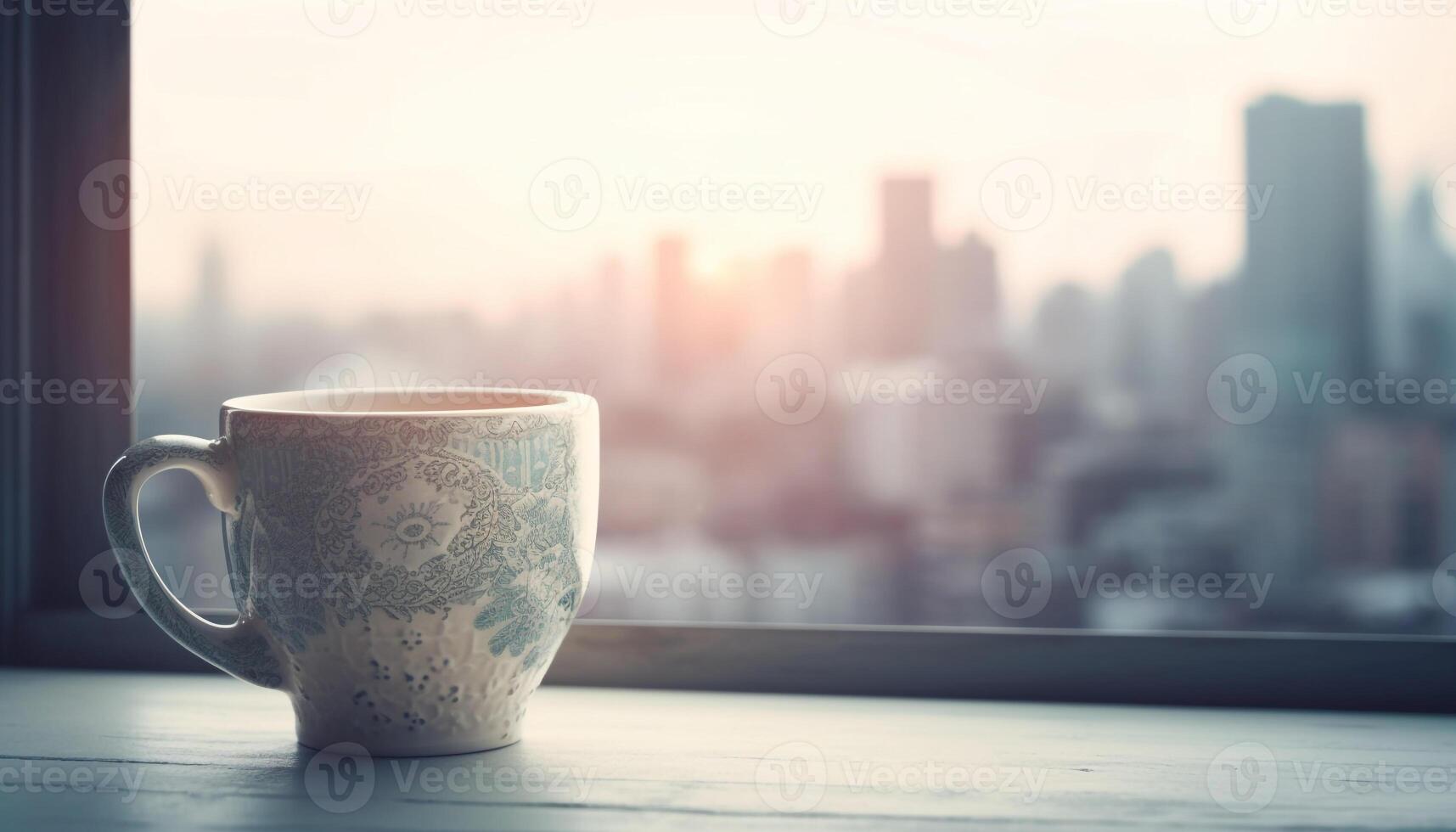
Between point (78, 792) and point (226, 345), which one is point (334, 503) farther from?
point (226, 345)

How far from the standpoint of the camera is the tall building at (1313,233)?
31.7 inches

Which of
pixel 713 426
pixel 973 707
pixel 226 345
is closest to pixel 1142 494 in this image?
pixel 973 707

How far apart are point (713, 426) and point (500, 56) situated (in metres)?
0.32
